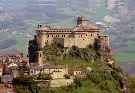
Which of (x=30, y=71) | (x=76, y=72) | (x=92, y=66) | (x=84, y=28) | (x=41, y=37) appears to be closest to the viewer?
(x=30, y=71)

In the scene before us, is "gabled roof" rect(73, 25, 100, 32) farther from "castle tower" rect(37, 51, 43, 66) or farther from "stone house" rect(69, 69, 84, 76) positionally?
"stone house" rect(69, 69, 84, 76)

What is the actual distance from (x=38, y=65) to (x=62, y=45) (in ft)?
23.8

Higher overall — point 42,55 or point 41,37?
point 41,37

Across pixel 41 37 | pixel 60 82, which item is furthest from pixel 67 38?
pixel 60 82

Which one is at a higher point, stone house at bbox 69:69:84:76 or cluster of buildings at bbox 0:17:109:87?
cluster of buildings at bbox 0:17:109:87

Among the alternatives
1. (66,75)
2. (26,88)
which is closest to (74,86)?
(66,75)

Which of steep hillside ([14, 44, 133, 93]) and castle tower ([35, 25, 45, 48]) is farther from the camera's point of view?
castle tower ([35, 25, 45, 48])

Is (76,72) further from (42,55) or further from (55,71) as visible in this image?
(42,55)

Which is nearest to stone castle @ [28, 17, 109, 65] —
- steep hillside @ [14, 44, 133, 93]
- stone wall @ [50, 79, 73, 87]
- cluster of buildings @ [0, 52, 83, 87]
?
steep hillside @ [14, 44, 133, 93]

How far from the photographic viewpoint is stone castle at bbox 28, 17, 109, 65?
8450 cm

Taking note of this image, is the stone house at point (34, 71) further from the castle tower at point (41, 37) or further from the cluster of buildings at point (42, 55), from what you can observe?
the castle tower at point (41, 37)

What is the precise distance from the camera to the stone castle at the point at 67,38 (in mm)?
84500

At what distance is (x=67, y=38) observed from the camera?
84.6 metres

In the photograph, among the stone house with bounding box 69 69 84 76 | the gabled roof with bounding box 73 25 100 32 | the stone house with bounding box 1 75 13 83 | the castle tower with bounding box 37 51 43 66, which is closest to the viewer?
the stone house with bounding box 1 75 13 83
